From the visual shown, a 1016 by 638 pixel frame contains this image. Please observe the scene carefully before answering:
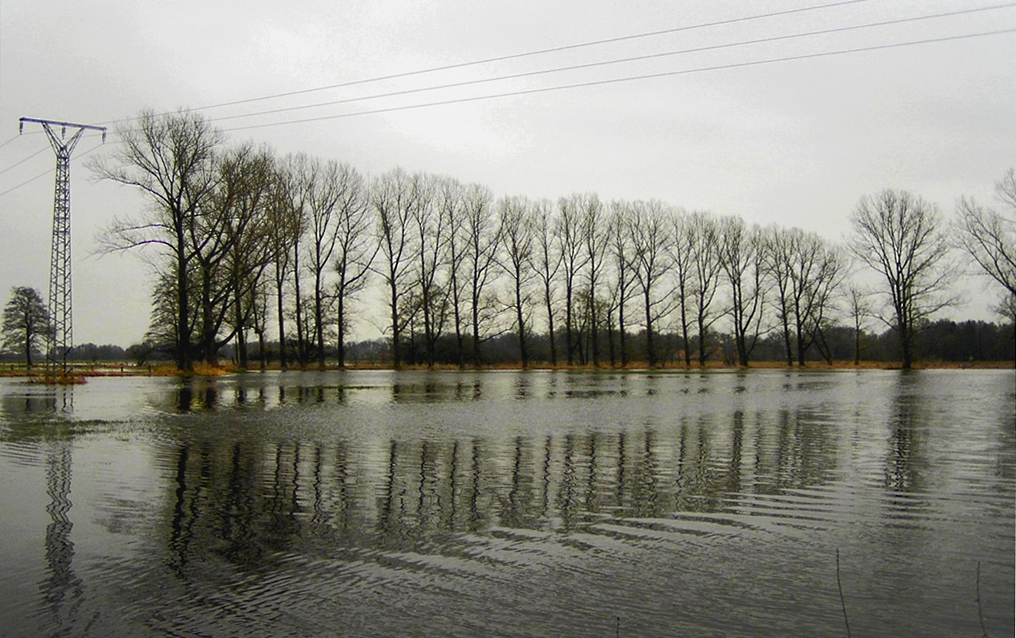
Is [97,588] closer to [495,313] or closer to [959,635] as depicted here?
[959,635]

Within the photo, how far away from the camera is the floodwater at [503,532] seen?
19.9ft

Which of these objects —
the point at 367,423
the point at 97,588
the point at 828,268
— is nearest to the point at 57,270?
the point at 367,423

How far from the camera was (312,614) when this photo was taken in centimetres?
600

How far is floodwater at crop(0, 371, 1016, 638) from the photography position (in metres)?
6.05

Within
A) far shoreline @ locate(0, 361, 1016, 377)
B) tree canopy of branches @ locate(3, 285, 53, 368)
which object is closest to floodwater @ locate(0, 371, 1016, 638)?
far shoreline @ locate(0, 361, 1016, 377)

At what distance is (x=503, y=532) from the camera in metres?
8.67

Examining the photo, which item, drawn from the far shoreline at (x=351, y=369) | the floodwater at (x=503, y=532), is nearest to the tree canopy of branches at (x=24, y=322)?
the far shoreline at (x=351, y=369)

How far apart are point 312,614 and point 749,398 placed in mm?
27997

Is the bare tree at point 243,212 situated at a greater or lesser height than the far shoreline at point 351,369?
greater

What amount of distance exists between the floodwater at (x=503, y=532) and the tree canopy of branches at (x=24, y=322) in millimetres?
53367

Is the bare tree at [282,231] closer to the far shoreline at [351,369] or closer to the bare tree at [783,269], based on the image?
the far shoreline at [351,369]

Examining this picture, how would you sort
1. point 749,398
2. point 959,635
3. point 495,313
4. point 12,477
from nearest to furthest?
point 959,635
point 12,477
point 749,398
point 495,313

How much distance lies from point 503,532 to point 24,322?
70.9 m

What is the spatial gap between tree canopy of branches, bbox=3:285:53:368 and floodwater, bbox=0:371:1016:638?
175 feet
